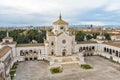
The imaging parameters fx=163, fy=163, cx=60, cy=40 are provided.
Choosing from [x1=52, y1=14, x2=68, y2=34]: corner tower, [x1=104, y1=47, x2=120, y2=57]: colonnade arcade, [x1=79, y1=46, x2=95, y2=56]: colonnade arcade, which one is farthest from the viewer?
[x1=79, y1=46, x2=95, y2=56]: colonnade arcade

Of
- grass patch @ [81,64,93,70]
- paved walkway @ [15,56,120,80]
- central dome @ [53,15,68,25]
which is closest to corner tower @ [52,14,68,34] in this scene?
central dome @ [53,15,68,25]

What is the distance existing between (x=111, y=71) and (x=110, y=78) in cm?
404

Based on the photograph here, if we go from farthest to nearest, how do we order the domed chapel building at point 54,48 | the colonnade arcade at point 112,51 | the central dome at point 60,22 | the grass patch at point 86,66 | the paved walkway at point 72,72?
the central dome at point 60,22, the domed chapel building at point 54,48, the colonnade arcade at point 112,51, the grass patch at point 86,66, the paved walkway at point 72,72

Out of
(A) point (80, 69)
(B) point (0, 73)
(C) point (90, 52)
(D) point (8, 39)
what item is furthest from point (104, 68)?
(D) point (8, 39)

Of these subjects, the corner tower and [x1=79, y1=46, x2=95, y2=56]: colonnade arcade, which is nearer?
the corner tower

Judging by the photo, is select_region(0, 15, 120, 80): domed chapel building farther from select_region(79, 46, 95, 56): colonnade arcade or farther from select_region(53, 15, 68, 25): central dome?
select_region(79, 46, 95, 56): colonnade arcade

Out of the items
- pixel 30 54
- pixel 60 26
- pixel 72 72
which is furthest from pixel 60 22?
pixel 72 72

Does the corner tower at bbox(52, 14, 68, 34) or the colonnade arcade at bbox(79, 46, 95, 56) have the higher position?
the corner tower at bbox(52, 14, 68, 34)

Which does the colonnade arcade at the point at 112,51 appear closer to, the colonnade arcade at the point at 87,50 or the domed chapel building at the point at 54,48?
the domed chapel building at the point at 54,48

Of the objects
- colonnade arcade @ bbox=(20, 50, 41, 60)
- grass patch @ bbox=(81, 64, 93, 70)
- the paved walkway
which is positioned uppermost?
colonnade arcade @ bbox=(20, 50, 41, 60)

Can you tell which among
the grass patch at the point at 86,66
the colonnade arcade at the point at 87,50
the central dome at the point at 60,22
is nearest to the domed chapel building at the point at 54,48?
the central dome at the point at 60,22

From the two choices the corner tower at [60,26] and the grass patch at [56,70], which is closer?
the grass patch at [56,70]

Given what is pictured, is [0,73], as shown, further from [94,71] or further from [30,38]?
[30,38]

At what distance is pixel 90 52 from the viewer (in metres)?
47.0
